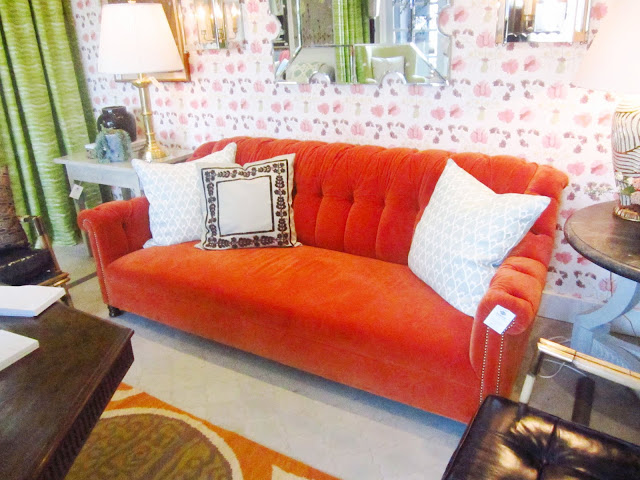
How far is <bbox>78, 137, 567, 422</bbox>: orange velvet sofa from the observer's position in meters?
1.56

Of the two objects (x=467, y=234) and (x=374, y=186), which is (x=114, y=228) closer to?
(x=374, y=186)

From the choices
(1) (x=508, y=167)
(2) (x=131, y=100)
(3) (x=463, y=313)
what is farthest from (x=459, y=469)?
(2) (x=131, y=100)

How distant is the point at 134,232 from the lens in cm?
239

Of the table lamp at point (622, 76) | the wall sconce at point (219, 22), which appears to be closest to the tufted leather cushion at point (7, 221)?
the wall sconce at point (219, 22)

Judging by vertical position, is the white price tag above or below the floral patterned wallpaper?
below

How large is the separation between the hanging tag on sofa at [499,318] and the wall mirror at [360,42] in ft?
3.96

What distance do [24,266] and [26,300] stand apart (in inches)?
29.5

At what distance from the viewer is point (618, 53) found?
1.45 meters

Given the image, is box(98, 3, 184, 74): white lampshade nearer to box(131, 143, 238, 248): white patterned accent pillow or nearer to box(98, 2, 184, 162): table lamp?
box(98, 2, 184, 162): table lamp

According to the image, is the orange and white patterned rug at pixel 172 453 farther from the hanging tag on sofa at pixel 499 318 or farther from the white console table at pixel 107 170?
the white console table at pixel 107 170

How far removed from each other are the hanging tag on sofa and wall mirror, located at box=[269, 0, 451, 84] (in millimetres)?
1208


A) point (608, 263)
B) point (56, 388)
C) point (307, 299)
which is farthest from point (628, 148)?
point (56, 388)

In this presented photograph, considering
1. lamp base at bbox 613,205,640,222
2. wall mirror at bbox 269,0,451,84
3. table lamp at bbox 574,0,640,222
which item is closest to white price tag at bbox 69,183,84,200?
wall mirror at bbox 269,0,451,84

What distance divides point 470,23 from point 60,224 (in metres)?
2.86
